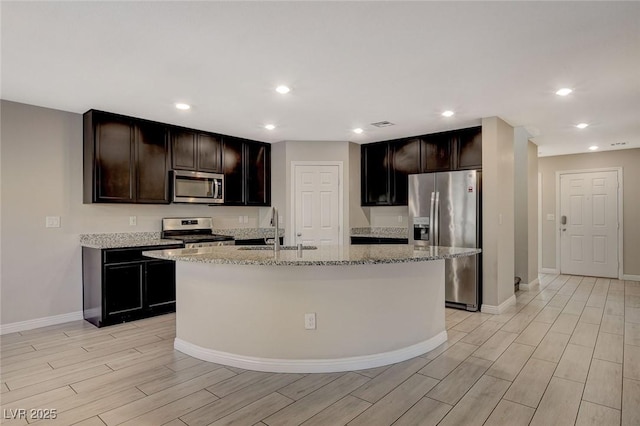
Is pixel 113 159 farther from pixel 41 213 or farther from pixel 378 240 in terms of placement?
pixel 378 240

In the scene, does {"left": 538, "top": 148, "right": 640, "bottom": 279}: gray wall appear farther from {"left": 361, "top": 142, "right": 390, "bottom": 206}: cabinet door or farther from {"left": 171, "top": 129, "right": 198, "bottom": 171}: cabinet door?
{"left": 171, "top": 129, "right": 198, "bottom": 171}: cabinet door

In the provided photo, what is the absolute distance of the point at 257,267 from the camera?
278cm

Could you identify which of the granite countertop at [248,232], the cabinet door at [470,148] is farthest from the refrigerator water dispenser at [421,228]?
the granite countertop at [248,232]

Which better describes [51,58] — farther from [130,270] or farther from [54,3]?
Answer: [130,270]

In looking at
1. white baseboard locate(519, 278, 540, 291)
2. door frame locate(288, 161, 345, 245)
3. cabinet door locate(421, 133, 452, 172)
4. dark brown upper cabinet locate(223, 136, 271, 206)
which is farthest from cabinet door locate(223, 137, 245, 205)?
white baseboard locate(519, 278, 540, 291)

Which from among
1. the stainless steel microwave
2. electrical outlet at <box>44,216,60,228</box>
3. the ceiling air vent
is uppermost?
the ceiling air vent

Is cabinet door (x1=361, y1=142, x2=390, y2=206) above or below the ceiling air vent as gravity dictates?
below

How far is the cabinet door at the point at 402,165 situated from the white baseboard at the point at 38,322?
4.38 m

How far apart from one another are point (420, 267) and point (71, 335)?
134 inches

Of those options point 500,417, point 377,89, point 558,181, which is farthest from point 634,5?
point 558,181

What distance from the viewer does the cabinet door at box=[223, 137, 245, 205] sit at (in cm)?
534

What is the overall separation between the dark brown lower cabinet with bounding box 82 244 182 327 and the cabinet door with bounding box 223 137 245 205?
1271 mm

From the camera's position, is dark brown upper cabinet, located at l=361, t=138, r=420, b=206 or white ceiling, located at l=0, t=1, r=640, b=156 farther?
dark brown upper cabinet, located at l=361, t=138, r=420, b=206

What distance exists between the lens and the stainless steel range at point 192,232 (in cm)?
465
